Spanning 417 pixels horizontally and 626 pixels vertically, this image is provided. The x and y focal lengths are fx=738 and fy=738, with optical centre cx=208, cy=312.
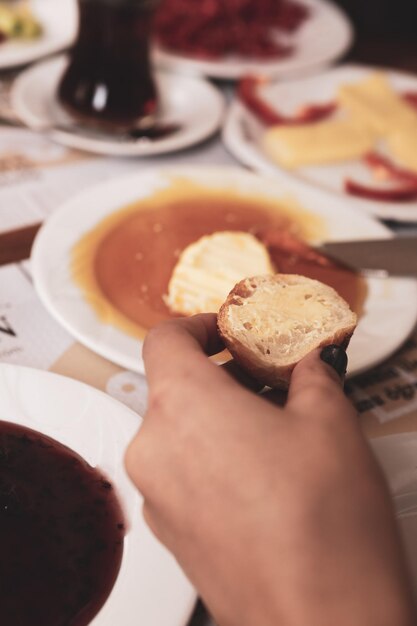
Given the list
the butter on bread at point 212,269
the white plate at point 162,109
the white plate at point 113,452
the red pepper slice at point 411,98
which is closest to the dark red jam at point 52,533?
the white plate at point 113,452

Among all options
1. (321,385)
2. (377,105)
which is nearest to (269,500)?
(321,385)

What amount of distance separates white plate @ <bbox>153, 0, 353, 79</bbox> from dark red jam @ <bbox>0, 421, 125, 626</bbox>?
1204 millimetres

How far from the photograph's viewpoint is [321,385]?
22.5 inches

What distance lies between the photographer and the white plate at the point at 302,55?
1.74 m

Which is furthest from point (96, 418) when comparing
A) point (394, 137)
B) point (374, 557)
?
point (394, 137)

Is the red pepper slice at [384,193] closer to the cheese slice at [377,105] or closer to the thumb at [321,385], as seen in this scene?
the cheese slice at [377,105]

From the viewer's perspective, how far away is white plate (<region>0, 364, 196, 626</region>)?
0.62 meters

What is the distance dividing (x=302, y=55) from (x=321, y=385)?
4.93ft

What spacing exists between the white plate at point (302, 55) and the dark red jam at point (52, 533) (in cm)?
120

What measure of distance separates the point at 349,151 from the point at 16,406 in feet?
3.19

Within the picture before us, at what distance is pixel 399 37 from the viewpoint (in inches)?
89.4

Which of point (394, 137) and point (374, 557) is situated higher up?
point (374, 557)

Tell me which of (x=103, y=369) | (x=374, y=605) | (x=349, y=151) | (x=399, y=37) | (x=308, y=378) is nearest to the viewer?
(x=374, y=605)

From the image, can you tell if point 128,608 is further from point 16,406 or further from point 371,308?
point 371,308
